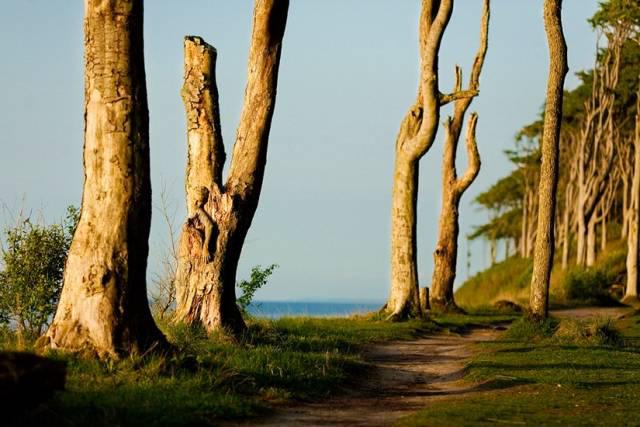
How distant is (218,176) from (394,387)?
5.74 m

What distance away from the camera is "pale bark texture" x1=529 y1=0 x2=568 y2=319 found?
83.4ft

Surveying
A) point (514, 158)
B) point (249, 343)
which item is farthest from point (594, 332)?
point (514, 158)

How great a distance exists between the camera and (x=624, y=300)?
39625mm

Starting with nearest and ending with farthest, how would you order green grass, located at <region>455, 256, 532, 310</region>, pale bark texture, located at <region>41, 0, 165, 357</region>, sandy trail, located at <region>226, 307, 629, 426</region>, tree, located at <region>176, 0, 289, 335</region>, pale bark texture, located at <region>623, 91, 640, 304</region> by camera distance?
sandy trail, located at <region>226, 307, 629, 426</region> → pale bark texture, located at <region>41, 0, 165, 357</region> → tree, located at <region>176, 0, 289, 335</region> → pale bark texture, located at <region>623, 91, 640, 304</region> → green grass, located at <region>455, 256, 532, 310</region>

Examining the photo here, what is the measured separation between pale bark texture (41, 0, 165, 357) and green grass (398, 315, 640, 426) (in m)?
3.78

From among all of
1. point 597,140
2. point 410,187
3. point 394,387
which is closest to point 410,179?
point 410,187

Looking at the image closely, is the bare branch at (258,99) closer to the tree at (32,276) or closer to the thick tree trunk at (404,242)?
the tree at (32,276)

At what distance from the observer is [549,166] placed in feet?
83.3

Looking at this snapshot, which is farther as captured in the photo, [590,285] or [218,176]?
[590,285]

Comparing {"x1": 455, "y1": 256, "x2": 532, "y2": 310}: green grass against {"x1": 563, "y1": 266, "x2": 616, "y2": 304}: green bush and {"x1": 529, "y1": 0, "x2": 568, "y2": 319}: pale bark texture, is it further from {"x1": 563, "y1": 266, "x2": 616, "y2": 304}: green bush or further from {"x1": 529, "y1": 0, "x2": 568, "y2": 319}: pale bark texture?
{"x1": 529, "y1": 0, "x2": 568, "y2": 319}: pale bark texture

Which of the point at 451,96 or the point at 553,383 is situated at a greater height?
the point at 451,96

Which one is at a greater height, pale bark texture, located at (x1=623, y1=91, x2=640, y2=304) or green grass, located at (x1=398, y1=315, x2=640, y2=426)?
pale bark texture, located at (x1=623, y1=91, x2=640, y2=304)

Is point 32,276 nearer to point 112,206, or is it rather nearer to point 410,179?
point 112,206

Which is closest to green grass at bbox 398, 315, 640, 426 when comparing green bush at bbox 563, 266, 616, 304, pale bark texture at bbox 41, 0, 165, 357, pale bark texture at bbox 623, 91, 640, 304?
pale bark texture at bbox 41, 0, 165, 357
